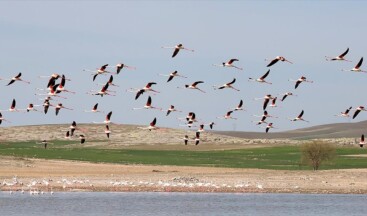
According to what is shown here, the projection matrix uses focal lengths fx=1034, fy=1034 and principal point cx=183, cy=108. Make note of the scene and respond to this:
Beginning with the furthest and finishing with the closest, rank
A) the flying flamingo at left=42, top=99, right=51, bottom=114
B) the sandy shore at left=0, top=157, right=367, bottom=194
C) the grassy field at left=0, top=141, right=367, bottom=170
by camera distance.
Answer: 1. the grassy field at left=0, top=141, right=367, bottom=170
2. the sandy shore at left=0, top=157, right=367, bottom=194
3. the flying flamingo at left=42, top=99, right=51, bottom=114

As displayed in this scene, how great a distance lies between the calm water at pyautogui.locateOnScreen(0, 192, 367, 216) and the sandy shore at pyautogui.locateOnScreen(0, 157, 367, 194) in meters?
3.60

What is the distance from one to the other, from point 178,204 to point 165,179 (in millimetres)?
18311

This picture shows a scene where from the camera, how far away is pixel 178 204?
57406mm

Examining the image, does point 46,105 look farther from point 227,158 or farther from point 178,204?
point 227,158

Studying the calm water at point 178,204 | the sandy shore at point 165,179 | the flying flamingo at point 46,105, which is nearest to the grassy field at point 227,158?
the sandy shore at point 165,179

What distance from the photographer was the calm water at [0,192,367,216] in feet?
173

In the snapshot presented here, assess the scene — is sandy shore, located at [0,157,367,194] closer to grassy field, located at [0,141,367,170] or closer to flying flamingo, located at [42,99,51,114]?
grassy field, located at [0,141,367,170]

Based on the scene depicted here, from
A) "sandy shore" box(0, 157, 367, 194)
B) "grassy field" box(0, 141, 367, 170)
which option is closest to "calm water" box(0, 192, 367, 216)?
"sandy shore" box(0, 157, 367, 194)

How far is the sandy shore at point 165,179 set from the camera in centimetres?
6881

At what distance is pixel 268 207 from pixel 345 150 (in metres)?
69.1

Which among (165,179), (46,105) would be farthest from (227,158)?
(46,105)

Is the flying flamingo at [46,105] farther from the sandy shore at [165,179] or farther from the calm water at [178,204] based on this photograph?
the sandy shore at [165,179]

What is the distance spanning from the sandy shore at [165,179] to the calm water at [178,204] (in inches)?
142

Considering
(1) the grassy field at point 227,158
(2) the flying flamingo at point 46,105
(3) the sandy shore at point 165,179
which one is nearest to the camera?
(2) the flying flamingo at point 46,105
